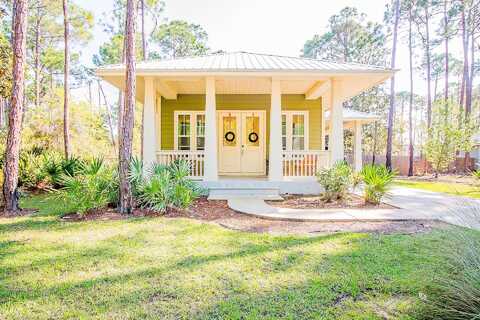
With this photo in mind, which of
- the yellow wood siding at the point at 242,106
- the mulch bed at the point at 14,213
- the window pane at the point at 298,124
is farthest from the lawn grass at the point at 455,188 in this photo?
the mulch bed at the point at 14,213

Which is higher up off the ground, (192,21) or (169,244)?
(192,21)

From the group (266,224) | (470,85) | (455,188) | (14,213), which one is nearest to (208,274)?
(266,224)

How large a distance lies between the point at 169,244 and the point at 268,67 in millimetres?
5905

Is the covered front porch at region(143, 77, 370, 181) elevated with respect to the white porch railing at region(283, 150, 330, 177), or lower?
elevated

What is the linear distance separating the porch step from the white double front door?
2.63 metres

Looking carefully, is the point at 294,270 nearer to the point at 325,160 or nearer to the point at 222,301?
the point at 222,301

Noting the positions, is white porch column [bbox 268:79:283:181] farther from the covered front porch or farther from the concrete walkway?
the covered front porch

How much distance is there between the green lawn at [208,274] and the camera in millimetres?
2725

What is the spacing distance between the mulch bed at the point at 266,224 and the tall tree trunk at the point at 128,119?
14.9 inches

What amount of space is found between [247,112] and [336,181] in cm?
516

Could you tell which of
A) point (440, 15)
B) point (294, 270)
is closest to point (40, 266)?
point (294, 270)

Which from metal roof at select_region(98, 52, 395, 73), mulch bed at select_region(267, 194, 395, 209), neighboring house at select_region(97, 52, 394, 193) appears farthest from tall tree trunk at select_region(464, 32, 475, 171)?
mulch bed at select_region(267, 194, 395, 209)

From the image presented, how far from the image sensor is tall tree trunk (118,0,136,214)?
654 centimetres

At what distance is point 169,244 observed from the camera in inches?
182
